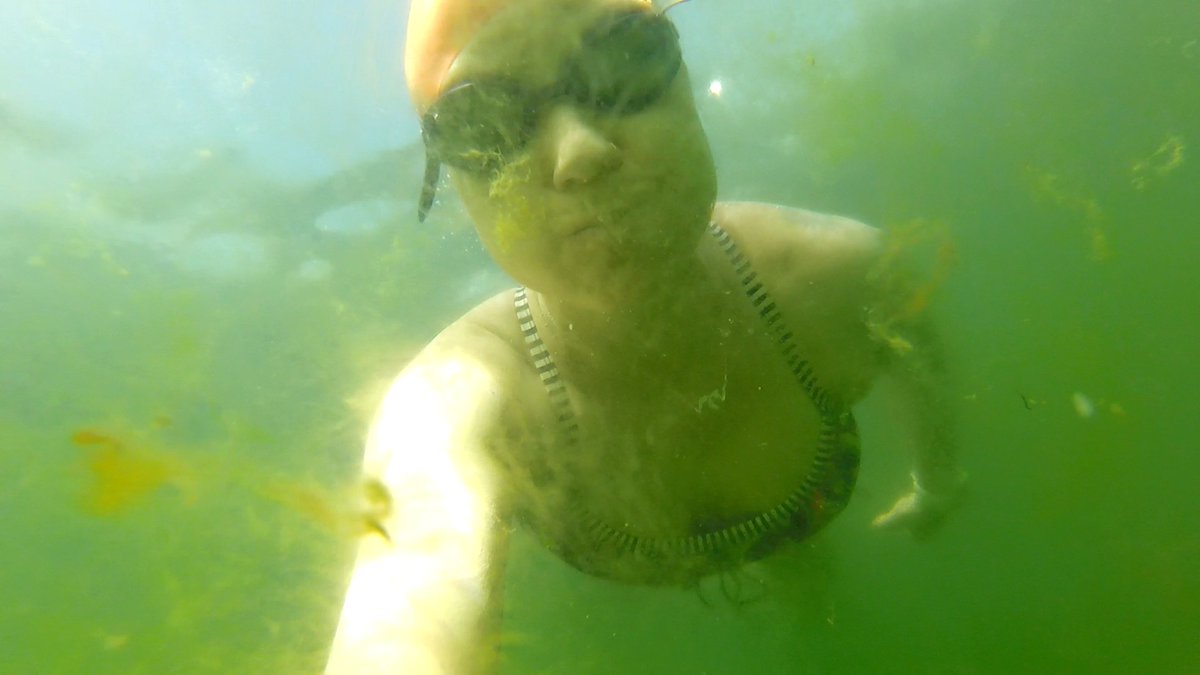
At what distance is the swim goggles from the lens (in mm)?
2098

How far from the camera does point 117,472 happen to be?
2283mm

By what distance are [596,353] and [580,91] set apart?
1.02 m

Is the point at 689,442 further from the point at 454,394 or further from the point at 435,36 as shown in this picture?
the point at 435,36

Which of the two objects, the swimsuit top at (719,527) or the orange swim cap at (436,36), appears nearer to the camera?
the orange swim cap at (436,36)

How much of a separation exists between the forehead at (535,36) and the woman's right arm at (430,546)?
43.9 inches

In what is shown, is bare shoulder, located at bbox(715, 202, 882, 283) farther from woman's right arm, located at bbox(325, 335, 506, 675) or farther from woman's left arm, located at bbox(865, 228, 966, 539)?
woman's right arm, located at bbox(325, 335, 506, 675)

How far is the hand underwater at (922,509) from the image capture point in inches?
157

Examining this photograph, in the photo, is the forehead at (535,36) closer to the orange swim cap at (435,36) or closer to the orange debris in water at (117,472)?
the orange swim cap at (435,36)

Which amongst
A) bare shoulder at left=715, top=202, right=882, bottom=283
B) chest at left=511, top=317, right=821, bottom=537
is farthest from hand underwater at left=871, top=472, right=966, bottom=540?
bare shoulder at left=715, top=202, right=882, bottom=283

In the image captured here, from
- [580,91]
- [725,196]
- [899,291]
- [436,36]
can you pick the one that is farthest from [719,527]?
[725,196]

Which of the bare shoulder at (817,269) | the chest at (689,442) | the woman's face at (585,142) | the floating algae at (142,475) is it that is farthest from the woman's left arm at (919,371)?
the floating algae at (142,475)

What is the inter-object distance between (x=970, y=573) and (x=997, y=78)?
611 cm

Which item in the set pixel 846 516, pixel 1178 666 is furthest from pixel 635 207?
pixel 1178 666

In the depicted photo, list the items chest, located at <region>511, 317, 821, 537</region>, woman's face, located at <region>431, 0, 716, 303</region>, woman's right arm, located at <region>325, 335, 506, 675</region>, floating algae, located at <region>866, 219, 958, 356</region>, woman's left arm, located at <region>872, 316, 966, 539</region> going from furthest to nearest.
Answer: woman's left arm, located at <region>872, 316, 966, 539</region>
floating algae, located at <region>866, 219, 958, 356</region>
chest, located at <region>511, 317, 821, 537</region>
woman's face, located at <region>431, 0, 716, 303</region>
woman's right arm, located at <region>325, 335, 506, 675</region>
